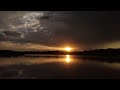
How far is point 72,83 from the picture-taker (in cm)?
245

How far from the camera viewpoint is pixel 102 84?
244cm

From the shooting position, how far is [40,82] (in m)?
2.46

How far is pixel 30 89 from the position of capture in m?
2.45
